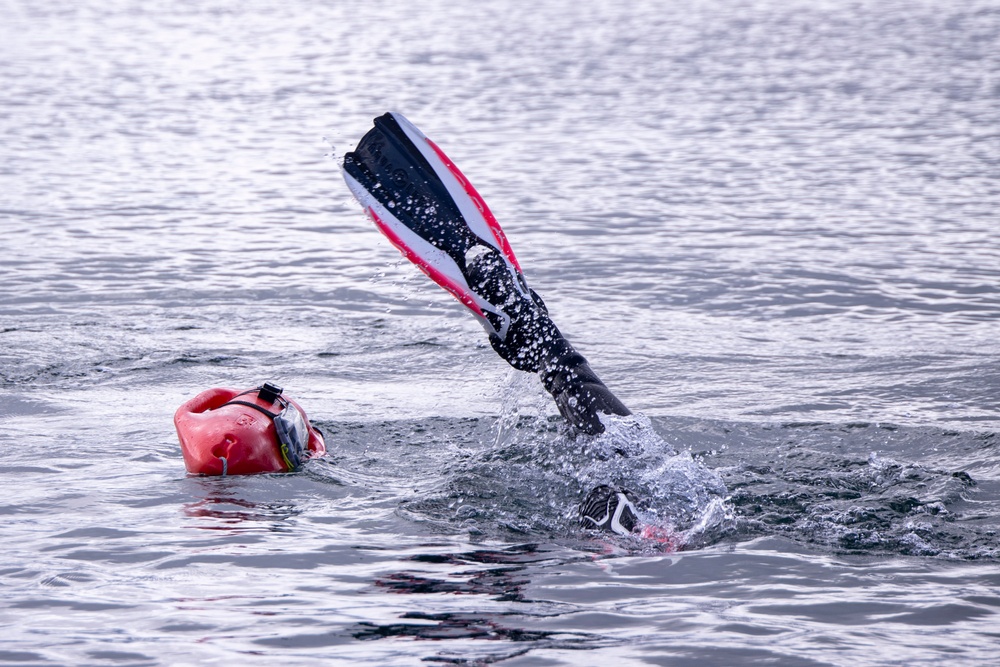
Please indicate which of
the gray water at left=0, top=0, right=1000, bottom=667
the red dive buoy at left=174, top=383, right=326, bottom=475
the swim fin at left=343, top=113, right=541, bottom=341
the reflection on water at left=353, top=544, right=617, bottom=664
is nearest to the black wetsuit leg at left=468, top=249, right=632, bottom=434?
the swim fin at left=343, top=113, right=541, bottom=341

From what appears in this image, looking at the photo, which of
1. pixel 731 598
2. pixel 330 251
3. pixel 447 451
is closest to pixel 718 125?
pixel 330 251

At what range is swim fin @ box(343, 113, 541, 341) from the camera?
7477mm

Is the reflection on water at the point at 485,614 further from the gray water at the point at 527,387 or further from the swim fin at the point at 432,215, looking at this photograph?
the swim fin at the point at 432,215

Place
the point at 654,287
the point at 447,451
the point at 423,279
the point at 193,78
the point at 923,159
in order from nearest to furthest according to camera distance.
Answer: the point at 447,451 → the point at 654,287 → the point at 423,279 → the point at 923,159 → the point at 193,78

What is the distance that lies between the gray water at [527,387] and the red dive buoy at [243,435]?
106 mm

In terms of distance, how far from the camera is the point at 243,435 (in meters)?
6.80

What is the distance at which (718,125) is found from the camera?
2025 cm

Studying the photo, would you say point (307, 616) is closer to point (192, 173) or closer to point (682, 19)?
point (192, 173)

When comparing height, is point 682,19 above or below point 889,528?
above

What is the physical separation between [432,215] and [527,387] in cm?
123

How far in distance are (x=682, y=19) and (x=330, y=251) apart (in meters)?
26.4

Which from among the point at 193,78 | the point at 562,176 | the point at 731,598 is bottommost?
the point at 731,598

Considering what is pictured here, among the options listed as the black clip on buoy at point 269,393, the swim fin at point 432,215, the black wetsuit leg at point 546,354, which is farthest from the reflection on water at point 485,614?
the swim fin at point 432,215

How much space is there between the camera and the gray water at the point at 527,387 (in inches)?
204
